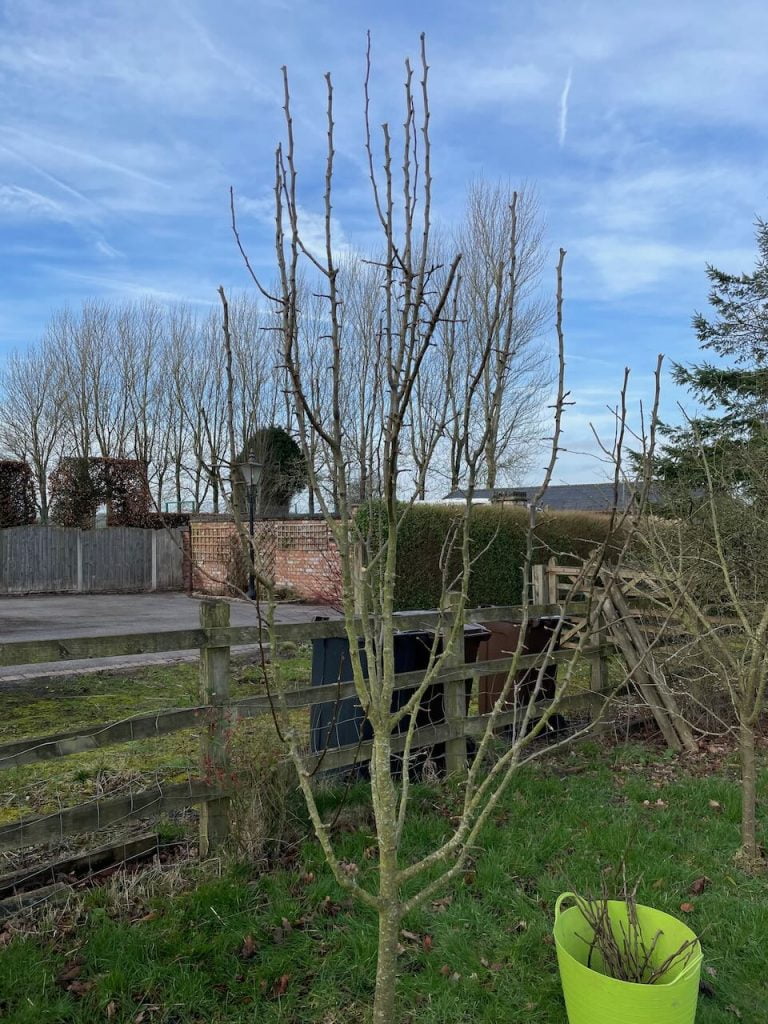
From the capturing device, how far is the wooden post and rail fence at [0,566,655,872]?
266 cm

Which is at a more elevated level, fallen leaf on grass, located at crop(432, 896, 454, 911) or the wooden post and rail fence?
the wooden post and rail fence

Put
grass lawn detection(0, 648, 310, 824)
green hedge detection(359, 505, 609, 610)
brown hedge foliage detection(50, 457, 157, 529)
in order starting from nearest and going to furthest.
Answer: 1. grass lawn detection(0, 648, 310, 824)
2. green hedge detection(359, 505, 609, 610)
3. brown hedge foliage detection(50, 457, 157, 529)

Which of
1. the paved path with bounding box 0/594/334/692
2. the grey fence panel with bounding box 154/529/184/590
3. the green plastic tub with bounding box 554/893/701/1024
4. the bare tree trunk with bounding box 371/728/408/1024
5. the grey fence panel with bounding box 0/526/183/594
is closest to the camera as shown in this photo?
the bare tree trunk with bounding box 371/728/408/1024

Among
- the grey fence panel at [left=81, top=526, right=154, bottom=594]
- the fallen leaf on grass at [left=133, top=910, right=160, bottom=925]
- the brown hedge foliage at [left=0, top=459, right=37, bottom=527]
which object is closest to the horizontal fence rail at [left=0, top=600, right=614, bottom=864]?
the fallen leaf on grass at [left=133, top=910, right=160, bottom=925]

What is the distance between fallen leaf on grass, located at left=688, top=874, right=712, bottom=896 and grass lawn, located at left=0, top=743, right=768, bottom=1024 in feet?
0.07

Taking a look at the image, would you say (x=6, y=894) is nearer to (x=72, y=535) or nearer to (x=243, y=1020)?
(x=243, y=1020)

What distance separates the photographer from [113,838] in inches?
135

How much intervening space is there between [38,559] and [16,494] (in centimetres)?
209

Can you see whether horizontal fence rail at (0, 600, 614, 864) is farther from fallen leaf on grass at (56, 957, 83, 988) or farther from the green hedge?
the green hedge

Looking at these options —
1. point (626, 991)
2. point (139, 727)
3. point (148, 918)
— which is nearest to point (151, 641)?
point (139, 727)

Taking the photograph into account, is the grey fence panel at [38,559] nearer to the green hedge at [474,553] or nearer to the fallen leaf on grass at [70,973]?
the green hedge at [474,553]

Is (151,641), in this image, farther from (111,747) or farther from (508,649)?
(508,649)

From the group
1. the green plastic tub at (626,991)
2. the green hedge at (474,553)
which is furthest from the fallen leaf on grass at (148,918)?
the green hedge at (474,553)

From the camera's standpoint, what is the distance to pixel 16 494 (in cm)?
2011
